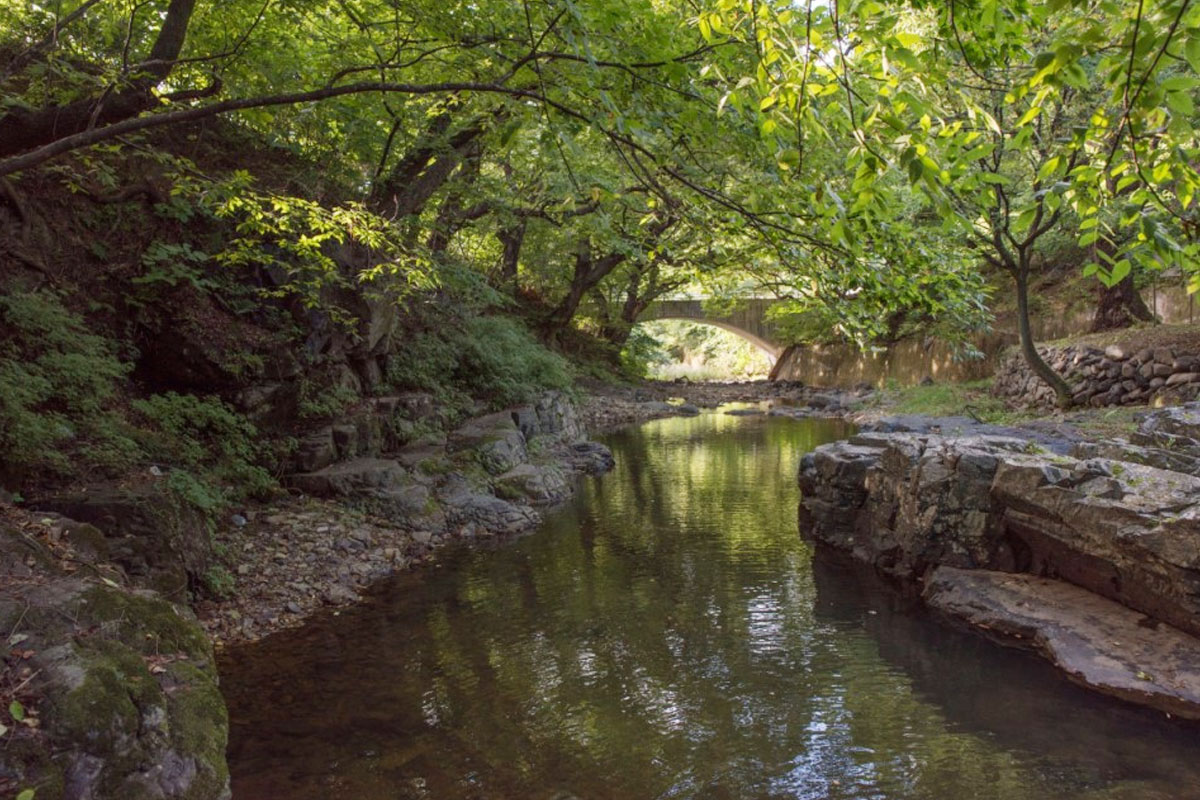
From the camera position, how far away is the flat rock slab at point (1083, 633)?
4961 mm

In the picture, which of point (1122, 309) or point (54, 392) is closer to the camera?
point (54, 392)

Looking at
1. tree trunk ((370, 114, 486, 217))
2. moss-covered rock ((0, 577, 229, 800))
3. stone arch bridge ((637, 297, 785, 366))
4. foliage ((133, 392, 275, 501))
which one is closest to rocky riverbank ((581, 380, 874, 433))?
stone arch bridge ((637, 297, 785, 366))

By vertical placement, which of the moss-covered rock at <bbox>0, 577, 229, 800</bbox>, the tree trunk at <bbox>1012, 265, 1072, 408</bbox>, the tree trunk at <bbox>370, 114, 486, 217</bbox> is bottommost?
the moss-covered rock at <bbox>0, 577, 229, 800</bbox>

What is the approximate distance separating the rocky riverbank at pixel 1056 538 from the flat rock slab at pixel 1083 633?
0.03ft

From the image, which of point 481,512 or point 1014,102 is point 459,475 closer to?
point 481,512

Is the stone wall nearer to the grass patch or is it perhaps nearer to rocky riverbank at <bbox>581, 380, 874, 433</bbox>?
the grass patch

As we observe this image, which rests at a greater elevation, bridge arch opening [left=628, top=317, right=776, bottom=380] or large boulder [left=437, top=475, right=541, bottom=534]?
bridge arch opening [left=628, top=317, right=776, bottom=380]

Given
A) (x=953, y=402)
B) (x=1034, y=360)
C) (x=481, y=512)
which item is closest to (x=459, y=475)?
(x=481, y=512)

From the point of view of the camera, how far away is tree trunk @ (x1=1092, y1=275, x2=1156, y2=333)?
54.5ft

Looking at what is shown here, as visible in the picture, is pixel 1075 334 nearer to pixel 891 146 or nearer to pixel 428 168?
pixel 428 168

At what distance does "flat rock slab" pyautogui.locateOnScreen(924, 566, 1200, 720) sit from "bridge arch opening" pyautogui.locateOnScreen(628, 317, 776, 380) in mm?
30579

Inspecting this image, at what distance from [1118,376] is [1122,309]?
3448 mm

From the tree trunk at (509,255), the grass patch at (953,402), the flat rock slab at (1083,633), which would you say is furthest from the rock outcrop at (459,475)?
the grass patch at (953,402)

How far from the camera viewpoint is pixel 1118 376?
46.9 ft
